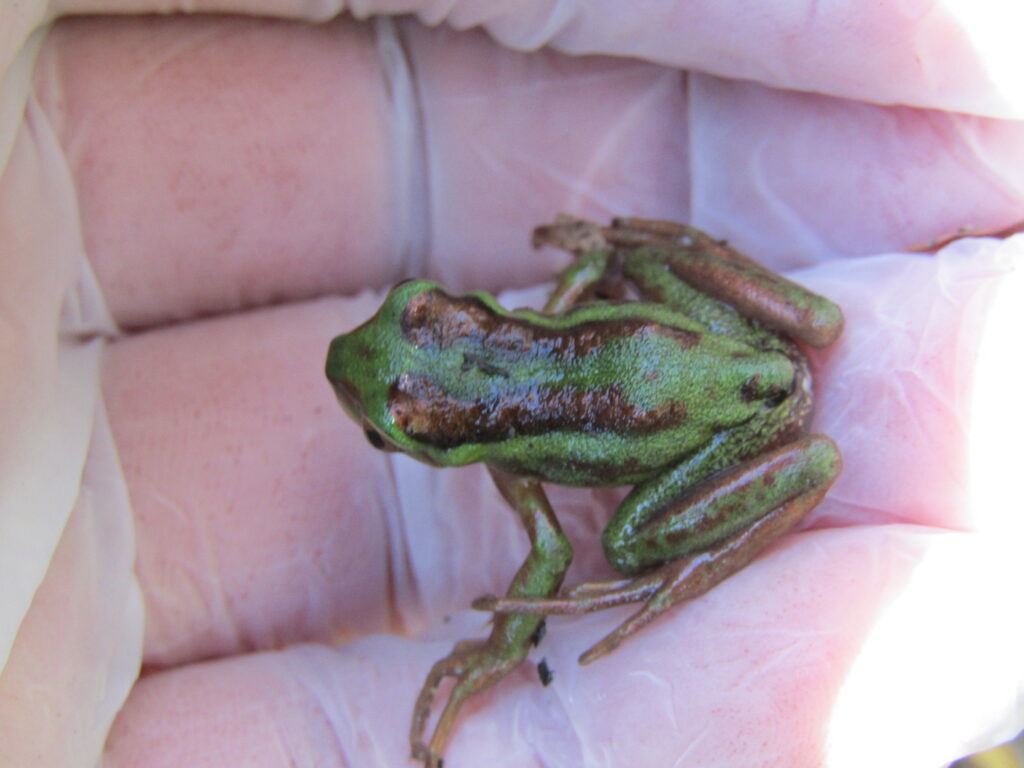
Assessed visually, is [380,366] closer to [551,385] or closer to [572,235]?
[551,385]

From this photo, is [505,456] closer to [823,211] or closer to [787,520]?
[787,520]

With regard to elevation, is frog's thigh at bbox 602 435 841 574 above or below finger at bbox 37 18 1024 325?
below

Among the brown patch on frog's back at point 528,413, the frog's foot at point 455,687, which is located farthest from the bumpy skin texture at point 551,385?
the frog's foot at point 455,687

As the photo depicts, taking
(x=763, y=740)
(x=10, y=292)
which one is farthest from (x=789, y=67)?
(x=10, y=292)

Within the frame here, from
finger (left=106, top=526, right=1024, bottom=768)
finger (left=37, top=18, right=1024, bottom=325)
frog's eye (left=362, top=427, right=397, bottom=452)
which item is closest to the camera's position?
finger (left=106, top=526, right=1024, bottom=768)

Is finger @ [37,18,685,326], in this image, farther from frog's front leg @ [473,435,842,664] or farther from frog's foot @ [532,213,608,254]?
frog's front leg @ [473,435,842,664]

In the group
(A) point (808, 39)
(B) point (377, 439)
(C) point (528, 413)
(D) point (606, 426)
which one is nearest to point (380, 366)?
(B) point (377, 439)

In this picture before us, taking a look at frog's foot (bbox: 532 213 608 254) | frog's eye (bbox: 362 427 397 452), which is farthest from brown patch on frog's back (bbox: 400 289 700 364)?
frog's foot (bbox: 532 213 608 254)
